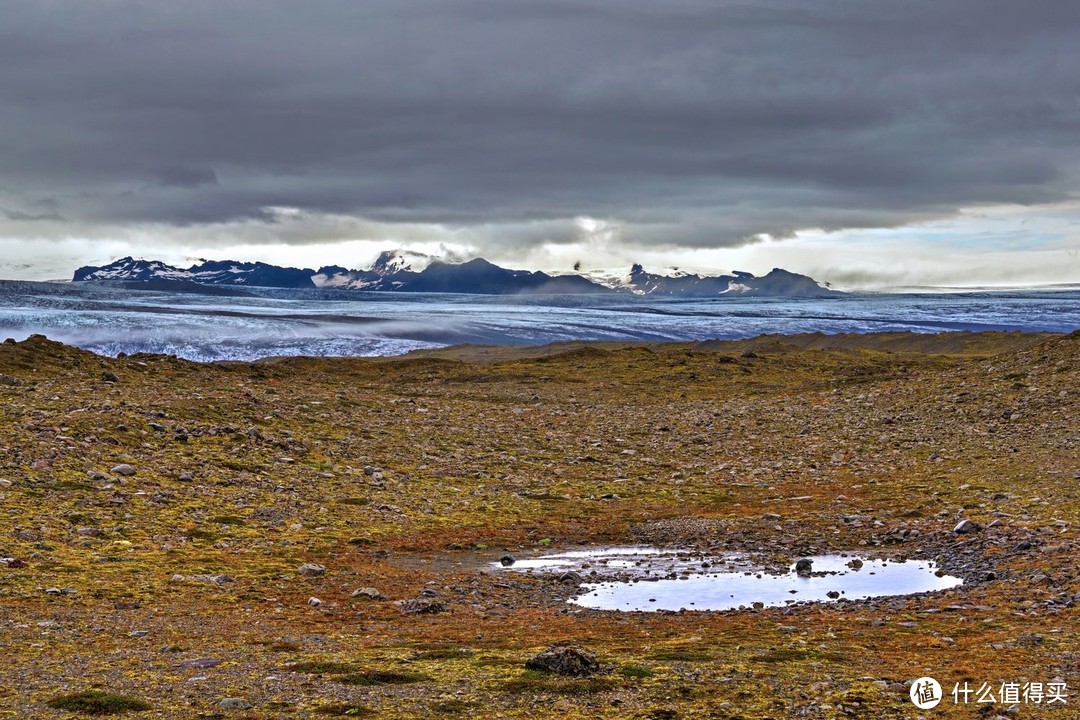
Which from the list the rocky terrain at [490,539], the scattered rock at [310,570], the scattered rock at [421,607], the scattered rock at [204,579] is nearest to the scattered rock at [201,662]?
the rocky terrain at [490,539]

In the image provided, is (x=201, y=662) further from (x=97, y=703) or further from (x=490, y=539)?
(x=490, y=539)

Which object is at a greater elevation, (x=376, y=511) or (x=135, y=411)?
(x=135, y=411)

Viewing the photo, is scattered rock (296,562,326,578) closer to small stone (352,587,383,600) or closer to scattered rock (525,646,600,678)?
small stone (352,587,383,600)

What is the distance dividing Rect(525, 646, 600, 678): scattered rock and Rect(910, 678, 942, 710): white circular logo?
2.99m

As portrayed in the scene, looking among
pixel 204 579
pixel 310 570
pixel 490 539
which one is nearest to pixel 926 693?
pixel 310 570

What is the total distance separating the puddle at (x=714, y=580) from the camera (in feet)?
49.8

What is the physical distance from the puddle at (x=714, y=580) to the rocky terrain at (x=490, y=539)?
56cm

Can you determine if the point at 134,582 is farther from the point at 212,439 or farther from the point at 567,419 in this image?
the point at 567,419

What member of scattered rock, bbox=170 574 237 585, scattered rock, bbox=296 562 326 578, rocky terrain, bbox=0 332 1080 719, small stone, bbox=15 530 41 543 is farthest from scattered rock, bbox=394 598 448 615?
small stone, bbox=15 530 41 543

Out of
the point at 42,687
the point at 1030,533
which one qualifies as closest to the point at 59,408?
the point at 42,687

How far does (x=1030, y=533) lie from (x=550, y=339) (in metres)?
177

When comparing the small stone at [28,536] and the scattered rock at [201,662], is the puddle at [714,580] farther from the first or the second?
the small stone at [28,536]

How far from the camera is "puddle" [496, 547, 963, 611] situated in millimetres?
15172

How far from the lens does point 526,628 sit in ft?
42.7
